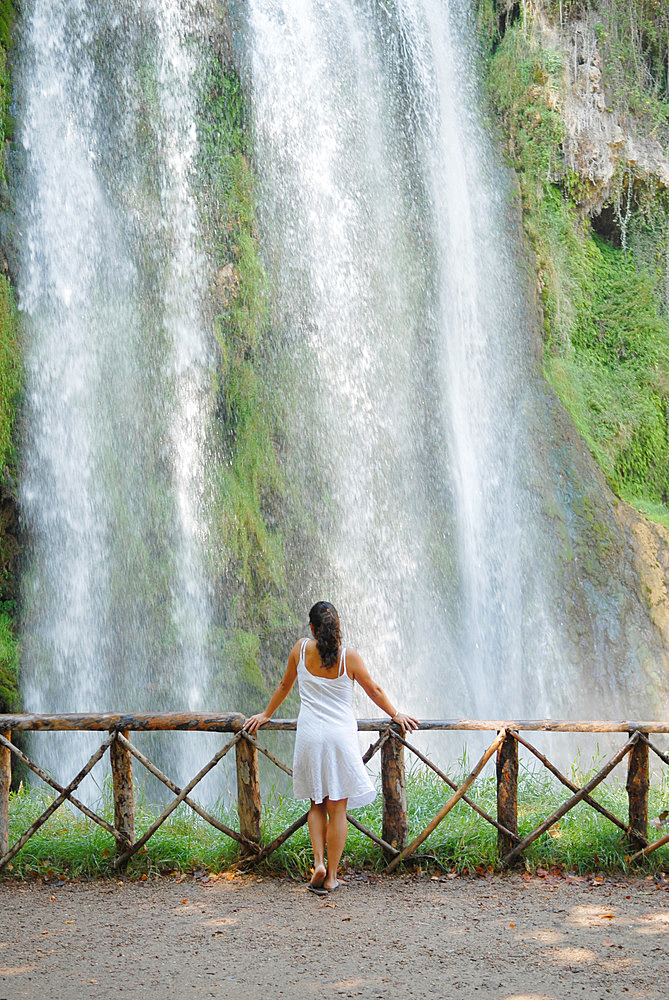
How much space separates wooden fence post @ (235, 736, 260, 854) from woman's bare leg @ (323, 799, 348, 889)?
514mm

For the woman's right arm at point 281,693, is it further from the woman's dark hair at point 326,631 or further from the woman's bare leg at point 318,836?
the woman's bare leg at point 318,836

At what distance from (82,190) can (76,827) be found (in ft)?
20.6

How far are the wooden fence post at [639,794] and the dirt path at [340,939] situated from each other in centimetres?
25

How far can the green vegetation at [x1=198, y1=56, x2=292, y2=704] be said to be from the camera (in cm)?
851

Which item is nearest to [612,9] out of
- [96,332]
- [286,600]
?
[96,332]

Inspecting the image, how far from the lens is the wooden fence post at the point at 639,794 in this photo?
4531mm

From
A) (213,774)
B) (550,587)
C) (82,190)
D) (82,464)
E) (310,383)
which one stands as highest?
(82,190)

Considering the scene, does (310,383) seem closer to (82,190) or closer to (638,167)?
(82,190)

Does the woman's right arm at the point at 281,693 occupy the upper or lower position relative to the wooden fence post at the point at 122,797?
upper

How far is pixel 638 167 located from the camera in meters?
12.5

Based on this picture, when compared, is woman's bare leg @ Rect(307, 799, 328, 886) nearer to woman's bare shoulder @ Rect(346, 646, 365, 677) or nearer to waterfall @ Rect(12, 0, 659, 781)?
woman's bare shoulder @ Rect(346, 646, 365, 677)

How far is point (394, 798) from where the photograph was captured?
180 inches

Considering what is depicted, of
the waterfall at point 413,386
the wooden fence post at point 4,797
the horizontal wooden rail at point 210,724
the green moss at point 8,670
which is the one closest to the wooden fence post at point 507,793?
the horizontal wooden rail at point 210,724

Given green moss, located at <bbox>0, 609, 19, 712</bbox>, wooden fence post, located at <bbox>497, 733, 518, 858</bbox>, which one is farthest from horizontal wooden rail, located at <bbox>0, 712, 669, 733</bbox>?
green moss, located at <bbox>0, 609, 19, 712</bbox>
